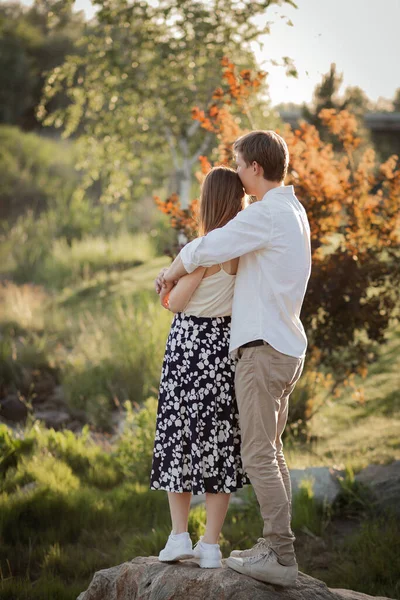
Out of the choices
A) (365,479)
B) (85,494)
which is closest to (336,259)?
(365,479)

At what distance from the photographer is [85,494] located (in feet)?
17.2

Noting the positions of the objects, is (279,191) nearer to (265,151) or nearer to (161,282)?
(265,151)

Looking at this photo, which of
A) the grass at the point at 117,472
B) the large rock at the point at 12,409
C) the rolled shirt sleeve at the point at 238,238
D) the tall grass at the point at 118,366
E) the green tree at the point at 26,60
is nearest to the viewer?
the rolled shirt sleeve at the point at 238,238

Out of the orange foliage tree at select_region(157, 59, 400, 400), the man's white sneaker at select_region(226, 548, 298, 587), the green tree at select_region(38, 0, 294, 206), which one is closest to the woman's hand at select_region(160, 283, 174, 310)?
the man's white sneaker at select_region(226, 548, 298, 587)

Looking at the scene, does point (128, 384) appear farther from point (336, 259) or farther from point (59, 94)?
point (59, 94)

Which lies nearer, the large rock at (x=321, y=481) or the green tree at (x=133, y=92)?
the large rock at (x=321, y=481)

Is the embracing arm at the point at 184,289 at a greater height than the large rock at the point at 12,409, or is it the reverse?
the embracing arm at the point at 184,289

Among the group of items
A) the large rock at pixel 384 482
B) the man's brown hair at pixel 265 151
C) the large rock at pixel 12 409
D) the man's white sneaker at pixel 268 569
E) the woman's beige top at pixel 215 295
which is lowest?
the large rock at pixel 12 409

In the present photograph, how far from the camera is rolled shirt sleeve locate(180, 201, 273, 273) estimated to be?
279 cm

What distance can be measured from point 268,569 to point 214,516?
29 cm

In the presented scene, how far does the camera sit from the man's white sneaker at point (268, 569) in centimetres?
290

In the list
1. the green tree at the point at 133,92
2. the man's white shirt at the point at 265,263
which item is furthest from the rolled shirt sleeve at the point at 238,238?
the green tree at the point at 133,92

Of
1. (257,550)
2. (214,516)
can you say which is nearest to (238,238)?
(214,516)

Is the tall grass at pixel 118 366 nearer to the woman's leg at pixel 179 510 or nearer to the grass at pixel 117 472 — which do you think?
the grass at pixel 117 472
